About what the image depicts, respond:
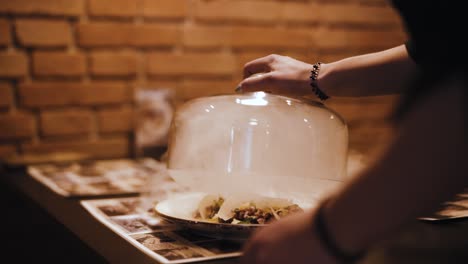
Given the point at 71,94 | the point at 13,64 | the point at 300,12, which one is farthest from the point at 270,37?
the point at 13,64

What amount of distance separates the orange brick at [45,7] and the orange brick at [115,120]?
0.34 meters

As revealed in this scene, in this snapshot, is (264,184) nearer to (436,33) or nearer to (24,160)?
(436,33)

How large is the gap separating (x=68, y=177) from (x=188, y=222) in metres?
0.70

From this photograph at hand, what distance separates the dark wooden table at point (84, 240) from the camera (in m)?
0.81

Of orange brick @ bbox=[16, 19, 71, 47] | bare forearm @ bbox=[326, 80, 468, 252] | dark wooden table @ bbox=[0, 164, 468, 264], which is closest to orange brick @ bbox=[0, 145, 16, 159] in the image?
orange brick @ bbox=[16, 19, 71, 47]

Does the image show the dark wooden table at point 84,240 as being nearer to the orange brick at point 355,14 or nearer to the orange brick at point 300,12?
the orange brick at point 300,12

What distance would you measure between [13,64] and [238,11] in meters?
0.80

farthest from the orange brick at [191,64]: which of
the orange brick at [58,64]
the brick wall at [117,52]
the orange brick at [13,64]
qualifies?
the orange brick at [13,64]

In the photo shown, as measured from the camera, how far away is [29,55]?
175 cm

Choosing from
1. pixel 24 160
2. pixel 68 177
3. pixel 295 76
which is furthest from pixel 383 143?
pixel 24 160

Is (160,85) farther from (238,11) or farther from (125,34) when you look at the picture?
(238,11)

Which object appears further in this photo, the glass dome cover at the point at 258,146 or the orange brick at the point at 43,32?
the orange brick at the point at 43,32

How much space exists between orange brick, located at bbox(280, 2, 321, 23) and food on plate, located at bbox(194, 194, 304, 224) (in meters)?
1.30

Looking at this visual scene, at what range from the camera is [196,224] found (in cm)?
87
